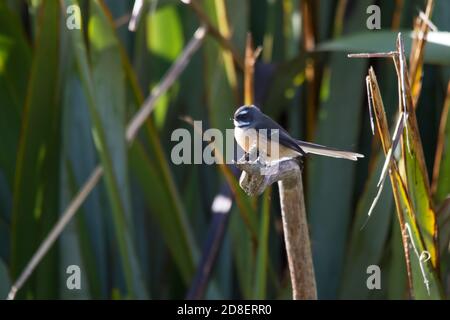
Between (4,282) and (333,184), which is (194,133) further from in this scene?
(4,282)

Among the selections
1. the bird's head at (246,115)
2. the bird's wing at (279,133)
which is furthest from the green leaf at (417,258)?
the bird's head at (246,115)

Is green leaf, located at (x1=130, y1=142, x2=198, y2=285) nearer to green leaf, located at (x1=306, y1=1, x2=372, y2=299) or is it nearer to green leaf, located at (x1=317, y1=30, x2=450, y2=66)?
green leaf, located at (x1=306, y1=1, x2=372, y2=299)

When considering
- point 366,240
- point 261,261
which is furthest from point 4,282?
point 366,240

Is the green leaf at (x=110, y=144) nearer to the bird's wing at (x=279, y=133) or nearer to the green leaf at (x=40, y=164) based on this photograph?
the green leaf at (x=40, y=164)

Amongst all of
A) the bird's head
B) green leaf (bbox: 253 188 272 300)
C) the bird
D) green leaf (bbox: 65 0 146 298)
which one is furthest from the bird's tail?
green leaf (bbox: 65 0 146 298)

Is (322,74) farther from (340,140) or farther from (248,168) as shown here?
(248,168)

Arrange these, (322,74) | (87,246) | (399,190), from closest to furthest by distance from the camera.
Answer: (399,190), (87,246), (322,74)

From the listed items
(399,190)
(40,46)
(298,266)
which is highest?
(40,46)

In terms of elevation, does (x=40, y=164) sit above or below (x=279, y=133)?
below
